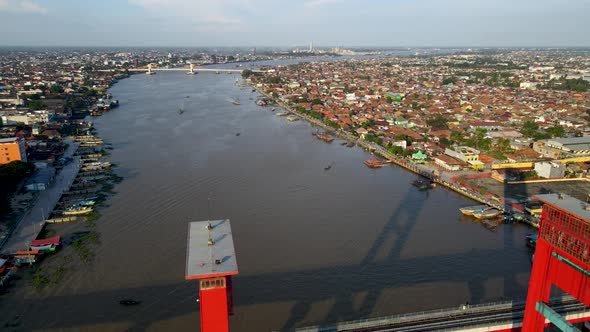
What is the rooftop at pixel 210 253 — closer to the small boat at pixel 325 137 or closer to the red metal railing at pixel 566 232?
the red metal railing at pixel 566 232

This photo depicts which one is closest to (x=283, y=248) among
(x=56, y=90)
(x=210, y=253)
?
(x=210, y=253)

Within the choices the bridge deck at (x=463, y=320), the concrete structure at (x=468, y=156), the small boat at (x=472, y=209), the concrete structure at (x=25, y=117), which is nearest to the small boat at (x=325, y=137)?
the concrete structure at (x=468, y=156)

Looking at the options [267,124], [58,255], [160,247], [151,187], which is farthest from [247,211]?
[267,124]

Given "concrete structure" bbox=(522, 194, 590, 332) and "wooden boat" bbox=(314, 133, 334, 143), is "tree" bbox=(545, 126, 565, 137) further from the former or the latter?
"concrete structure" bbox=(522, 194, 590, 332)

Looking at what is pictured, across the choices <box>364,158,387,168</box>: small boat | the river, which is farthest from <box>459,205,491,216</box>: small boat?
<box>364,158,387,168</box>: small boat

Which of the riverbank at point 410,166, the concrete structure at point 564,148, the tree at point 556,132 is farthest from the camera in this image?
the tree at point 556,132
